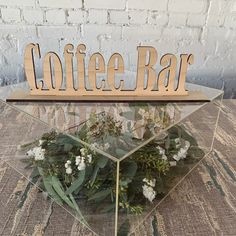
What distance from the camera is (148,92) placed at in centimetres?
87

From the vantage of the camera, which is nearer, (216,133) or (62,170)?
(62,170)

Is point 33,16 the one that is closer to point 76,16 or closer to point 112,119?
point 76,16

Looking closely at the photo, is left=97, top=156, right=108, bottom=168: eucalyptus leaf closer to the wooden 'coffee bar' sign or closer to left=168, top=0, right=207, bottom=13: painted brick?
the wooden 'coffee bar' sign

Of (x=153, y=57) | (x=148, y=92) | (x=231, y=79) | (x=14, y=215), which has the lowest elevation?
(x=14, y=215)

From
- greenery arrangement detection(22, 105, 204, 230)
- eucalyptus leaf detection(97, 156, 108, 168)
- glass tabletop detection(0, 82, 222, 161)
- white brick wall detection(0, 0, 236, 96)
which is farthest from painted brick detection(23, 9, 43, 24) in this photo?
eucalyptus leaf detection(97, 156, 108, 168)

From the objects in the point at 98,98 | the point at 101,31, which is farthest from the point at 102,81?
the point at 101,31

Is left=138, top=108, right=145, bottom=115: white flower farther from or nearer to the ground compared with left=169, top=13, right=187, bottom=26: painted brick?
nearer to the ground

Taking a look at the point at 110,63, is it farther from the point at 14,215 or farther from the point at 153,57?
the point at 14,215

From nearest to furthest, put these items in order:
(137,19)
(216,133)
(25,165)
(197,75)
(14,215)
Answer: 1. (14,215)
2. (25,165)
3. (216,133)
4. (137,19)
5. (197,75)

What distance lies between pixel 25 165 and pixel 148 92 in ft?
1.38

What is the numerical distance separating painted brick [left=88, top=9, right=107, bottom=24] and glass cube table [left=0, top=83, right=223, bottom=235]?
58cm

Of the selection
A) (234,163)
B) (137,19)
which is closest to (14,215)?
(234,163)

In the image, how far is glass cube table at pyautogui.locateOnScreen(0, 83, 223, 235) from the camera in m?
0.58

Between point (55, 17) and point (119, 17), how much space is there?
29 cm
